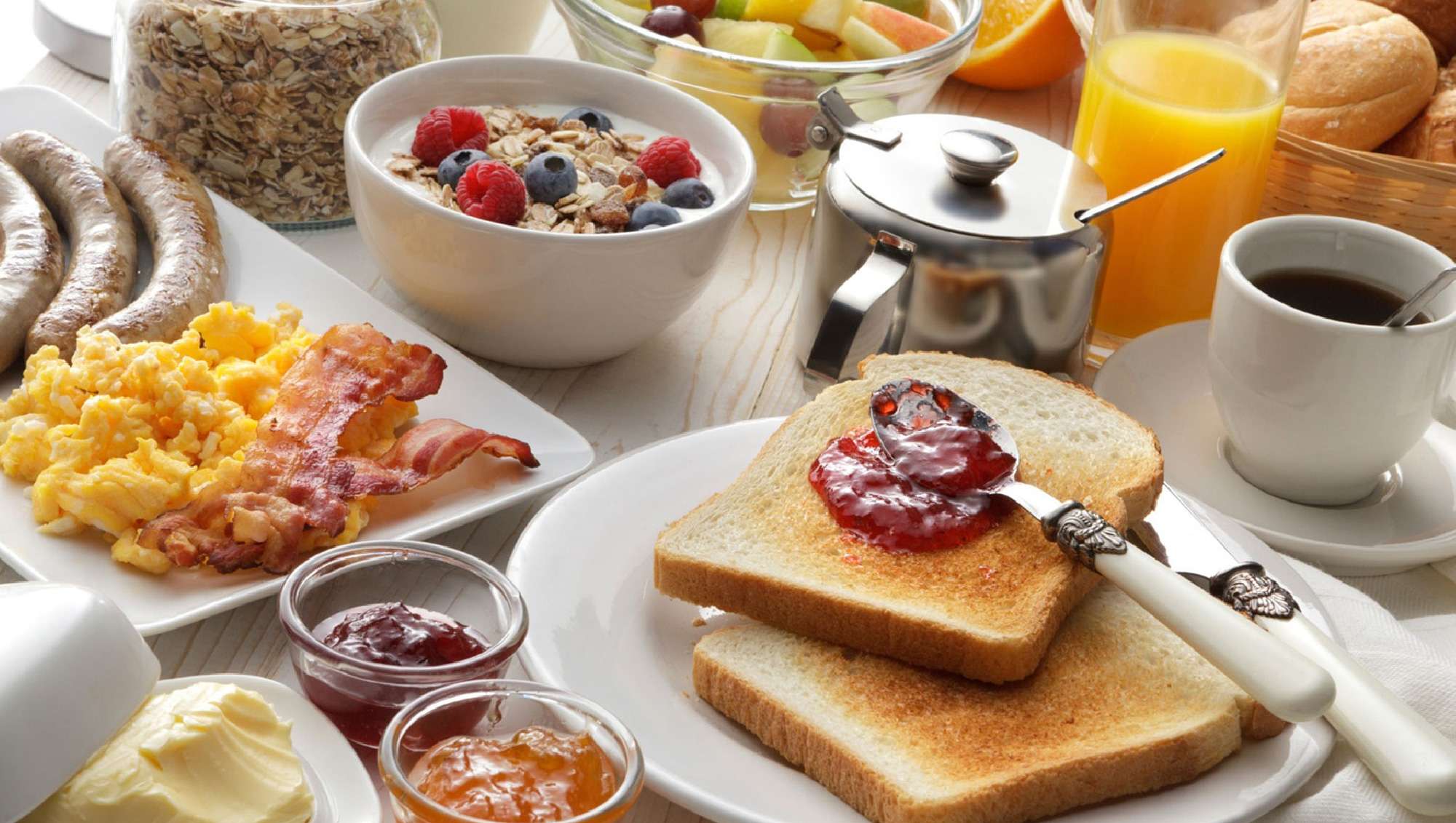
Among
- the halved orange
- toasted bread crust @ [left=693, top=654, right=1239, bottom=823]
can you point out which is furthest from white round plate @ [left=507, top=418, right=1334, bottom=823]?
the halved orange

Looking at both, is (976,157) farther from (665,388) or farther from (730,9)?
(730,9)

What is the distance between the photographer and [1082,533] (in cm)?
132

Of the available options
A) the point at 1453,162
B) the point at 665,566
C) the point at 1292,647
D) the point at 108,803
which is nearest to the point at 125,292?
the point at 665,566

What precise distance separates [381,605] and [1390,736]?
83 cm

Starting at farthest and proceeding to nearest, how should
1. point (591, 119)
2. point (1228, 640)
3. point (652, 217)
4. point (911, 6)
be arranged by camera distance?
point (911, 6) < point (591, 119) < point (652, 217) < point (1228, 640)

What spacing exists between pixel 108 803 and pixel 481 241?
0.90 meters

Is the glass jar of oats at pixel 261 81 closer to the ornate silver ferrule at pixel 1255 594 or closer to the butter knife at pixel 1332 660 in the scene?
the butter knife at pixel 1332 660

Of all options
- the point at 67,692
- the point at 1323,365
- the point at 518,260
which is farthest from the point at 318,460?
the point at 1323,365

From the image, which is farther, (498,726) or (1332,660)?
(1332,660)

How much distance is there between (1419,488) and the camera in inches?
67.5

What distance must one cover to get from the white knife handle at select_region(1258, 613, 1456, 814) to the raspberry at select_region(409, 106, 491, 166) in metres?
1.19

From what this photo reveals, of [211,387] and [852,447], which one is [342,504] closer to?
[211,387]

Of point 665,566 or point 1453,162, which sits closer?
point 665,566

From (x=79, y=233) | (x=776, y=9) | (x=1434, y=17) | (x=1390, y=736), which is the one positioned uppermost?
(x=1434, y=17)
